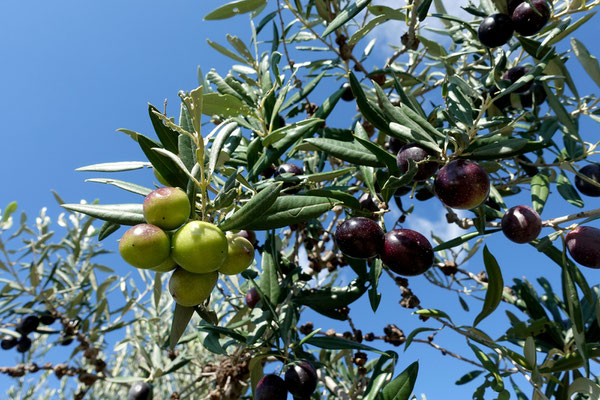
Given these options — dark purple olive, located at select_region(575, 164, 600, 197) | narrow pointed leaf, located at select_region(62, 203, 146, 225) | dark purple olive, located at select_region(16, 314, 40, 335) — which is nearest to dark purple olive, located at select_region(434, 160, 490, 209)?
narrow pointed leaf, located at select_region(62, 203, 146, 225)

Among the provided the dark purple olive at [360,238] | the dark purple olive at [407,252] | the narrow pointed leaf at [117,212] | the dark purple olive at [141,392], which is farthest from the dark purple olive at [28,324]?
the dark purple olive at [407,252]

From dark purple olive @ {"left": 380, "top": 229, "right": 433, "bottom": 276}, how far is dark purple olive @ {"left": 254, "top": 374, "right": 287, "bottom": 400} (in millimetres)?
722

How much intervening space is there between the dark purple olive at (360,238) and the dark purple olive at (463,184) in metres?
0.28

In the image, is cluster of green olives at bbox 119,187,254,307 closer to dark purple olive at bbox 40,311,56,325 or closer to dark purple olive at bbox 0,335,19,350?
dark purple olive at bbox 40,311,56,325

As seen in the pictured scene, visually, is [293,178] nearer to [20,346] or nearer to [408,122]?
[408,122]

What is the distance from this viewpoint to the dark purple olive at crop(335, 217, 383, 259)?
1.56 metres

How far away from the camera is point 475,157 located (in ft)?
5.08

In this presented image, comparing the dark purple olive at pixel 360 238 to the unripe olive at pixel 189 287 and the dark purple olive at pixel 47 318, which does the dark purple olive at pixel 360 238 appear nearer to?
the unripe olive at pixel 189 287

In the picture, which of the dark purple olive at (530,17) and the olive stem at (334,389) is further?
the olive stem at (334,389)

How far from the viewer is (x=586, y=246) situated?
1599mm

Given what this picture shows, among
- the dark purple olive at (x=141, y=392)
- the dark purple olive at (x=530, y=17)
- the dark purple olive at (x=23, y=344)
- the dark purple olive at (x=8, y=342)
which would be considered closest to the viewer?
the dark purple olive at (x=530, y=17)

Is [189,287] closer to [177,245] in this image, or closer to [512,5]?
[177,245]

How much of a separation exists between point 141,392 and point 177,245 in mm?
2285

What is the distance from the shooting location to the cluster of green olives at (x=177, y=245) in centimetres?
115
